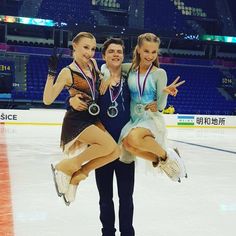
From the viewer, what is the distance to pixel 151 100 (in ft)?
7.38

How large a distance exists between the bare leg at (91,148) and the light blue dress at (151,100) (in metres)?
0.16

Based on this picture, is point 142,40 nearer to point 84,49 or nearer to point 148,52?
point 148,52

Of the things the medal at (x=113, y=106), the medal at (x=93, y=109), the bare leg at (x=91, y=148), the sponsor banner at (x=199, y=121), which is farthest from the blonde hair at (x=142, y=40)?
the sponsor banner at (x=199, y=121)

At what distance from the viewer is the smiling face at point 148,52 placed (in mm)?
2254

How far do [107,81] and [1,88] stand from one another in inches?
783

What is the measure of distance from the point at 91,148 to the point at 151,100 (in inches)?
17.7

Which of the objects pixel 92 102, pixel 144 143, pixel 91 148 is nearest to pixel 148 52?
pixel 92 102

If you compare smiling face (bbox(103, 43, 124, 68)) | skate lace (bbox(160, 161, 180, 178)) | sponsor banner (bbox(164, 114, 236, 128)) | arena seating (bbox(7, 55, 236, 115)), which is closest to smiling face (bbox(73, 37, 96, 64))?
smiling face (bbox(103, 43, 124, 68))

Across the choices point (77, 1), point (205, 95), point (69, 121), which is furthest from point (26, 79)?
point (69, 121)

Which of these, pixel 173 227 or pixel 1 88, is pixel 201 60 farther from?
pixel 173 227

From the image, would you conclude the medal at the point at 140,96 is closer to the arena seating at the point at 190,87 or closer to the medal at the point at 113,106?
the medal at the point at 113,106

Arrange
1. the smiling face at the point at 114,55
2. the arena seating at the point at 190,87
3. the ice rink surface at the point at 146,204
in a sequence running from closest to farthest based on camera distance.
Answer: the smiling face at the point at 114,55, the ice rink surface at the point at 146,204, the arena seating at the point at 190,87

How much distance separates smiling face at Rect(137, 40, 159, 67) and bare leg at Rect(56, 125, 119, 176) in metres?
0.49

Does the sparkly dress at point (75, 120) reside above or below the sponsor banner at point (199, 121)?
above
